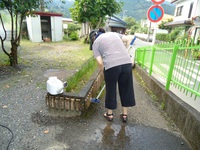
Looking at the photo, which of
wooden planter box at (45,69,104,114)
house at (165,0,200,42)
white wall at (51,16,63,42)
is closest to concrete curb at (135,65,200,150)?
wooden planter box at (45,69,104,114)

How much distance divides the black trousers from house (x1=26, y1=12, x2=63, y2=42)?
13167mm

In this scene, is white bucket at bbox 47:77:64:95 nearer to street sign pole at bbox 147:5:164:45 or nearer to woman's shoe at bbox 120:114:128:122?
woman's shoe at bbox 120:114:128:122

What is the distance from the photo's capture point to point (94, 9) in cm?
1144

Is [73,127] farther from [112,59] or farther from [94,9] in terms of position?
[94,9]

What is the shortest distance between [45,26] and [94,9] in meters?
7.05

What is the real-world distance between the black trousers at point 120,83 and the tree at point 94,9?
10.3m

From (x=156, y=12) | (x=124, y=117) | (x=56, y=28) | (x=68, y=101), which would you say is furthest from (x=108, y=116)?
(x=56, y=28)

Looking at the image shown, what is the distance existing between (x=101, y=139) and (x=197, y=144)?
4.37ft

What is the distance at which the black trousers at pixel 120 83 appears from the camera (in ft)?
7.74

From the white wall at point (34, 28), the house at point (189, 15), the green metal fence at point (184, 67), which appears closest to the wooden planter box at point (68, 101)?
the green metal fence at point (184, 67)

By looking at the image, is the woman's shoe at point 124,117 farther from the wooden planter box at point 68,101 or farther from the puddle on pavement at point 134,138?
the wooden planter box at point 68,101

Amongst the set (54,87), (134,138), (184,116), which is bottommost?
(134,138)

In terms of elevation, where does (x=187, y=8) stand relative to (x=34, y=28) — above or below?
above

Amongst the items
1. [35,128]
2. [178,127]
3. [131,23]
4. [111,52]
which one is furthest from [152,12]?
[131,23]
